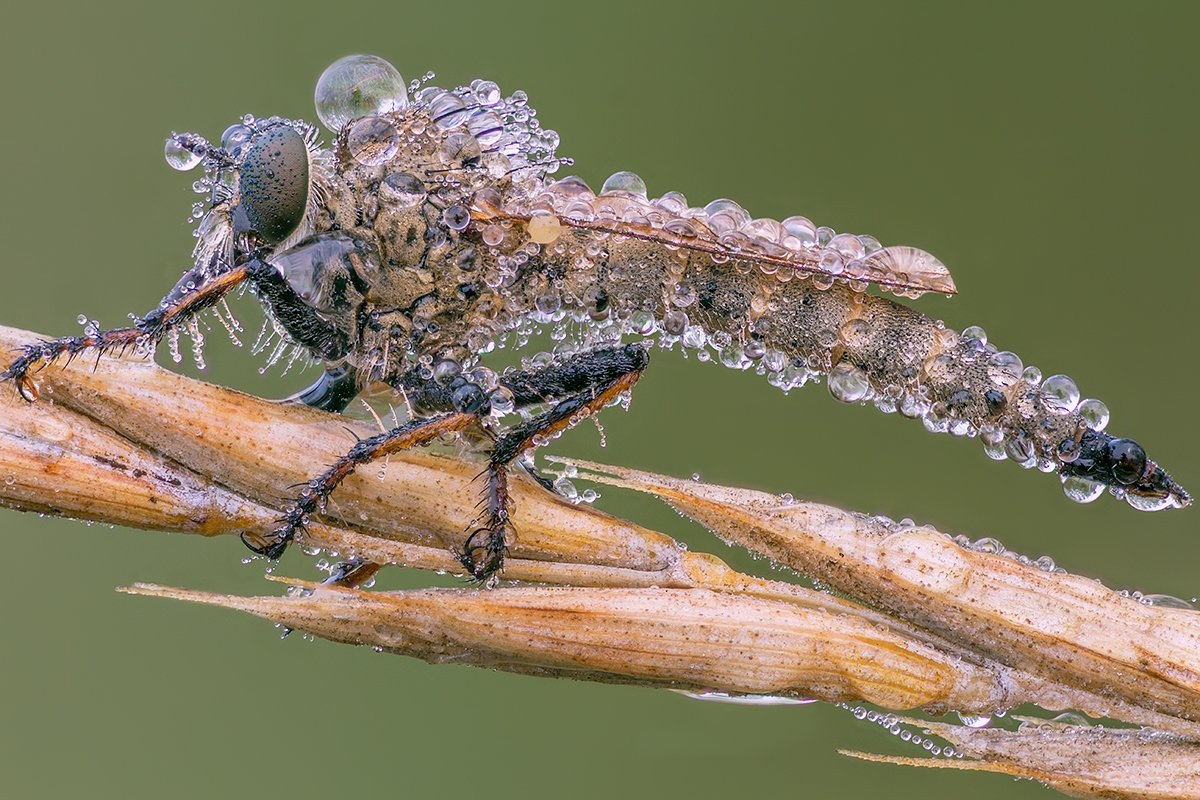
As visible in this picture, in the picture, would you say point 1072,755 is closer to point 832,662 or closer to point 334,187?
point 832,662

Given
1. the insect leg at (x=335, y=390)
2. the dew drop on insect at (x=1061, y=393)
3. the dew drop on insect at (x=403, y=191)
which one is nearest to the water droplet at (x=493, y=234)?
the dew drop on insect at (x=403, y=191)

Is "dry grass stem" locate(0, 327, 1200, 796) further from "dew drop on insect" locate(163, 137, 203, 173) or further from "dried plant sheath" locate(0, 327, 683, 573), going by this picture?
"dew drop on insect" locate(163, 137, 203, 173)

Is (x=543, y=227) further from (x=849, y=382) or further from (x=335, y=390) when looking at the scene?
(x=849, y=382)

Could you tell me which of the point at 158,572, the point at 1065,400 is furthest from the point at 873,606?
the point at 158,572

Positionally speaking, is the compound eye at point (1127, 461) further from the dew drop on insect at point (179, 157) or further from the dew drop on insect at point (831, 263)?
the dew drop on insect at point (179, 157)

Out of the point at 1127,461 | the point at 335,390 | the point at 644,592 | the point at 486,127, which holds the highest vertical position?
the point at 486,127

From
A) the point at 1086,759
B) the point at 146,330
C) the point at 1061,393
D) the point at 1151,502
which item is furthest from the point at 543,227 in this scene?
the point at 1086,759

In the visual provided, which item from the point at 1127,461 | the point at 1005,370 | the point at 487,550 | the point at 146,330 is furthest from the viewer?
the point at 1005,370
